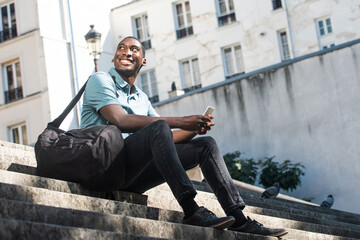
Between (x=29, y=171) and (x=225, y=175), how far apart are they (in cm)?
141

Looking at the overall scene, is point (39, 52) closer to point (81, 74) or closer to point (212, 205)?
point (81, 74)

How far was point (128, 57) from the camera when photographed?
18.2 feet

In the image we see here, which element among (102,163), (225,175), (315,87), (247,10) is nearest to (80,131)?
(102,163)

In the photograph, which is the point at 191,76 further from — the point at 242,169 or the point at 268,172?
the point at 242,169

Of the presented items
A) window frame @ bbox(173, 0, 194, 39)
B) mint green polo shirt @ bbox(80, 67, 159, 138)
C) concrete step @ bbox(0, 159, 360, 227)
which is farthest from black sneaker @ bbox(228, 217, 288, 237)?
window frame @ bbox(173, 0, 194, 39)

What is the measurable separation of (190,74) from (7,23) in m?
6.48

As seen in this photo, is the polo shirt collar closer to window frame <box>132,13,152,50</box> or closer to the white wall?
the white wall

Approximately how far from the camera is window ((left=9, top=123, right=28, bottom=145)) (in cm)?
2367

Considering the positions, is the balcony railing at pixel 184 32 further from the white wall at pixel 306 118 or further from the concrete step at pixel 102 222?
the concrete step at pixel 102 222

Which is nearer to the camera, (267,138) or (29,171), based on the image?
(29,171)

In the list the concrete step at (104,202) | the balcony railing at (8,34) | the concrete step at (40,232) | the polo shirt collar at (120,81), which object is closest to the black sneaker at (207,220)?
the concrete step at (104,202)

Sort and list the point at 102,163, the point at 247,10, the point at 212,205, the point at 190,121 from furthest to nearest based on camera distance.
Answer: the point at 247,10, the point at 212,205, the point at 190,121, the point at 102,163

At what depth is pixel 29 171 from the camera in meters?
Answer: 5.22

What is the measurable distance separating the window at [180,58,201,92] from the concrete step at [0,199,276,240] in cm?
2113
